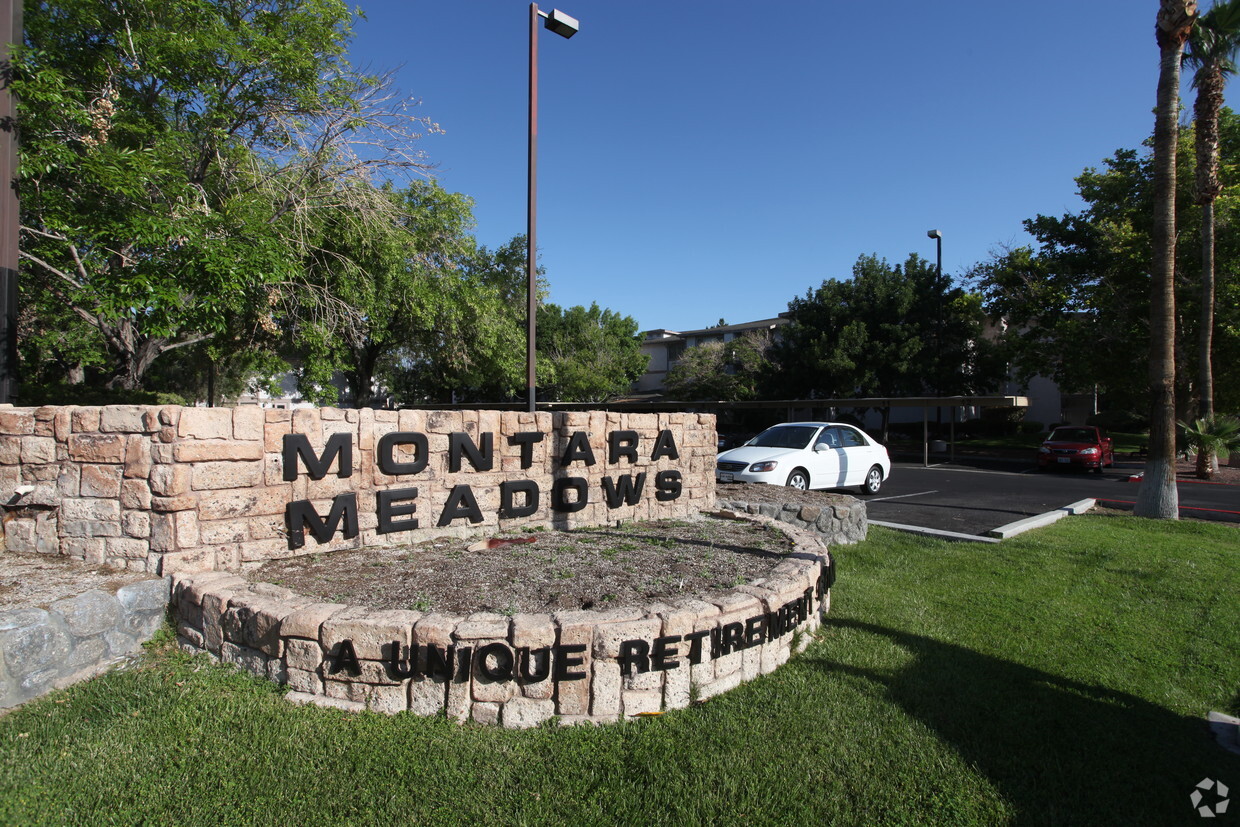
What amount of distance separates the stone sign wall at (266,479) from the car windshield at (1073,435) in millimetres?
18925

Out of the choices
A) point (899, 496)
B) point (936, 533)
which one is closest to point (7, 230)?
point (936, 533)

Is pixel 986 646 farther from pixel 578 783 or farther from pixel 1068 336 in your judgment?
pixel 1068 336

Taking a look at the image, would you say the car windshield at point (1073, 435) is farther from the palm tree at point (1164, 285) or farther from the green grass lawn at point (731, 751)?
the green grass lawn at point (731, 751)

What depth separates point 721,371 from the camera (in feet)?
105

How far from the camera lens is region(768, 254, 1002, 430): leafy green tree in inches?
1043

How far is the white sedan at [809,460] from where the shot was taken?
11117 mm

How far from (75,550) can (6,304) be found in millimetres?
2792

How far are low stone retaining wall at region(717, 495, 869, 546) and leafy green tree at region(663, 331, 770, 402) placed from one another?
2152cm

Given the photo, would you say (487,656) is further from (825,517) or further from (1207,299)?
(1207,299)

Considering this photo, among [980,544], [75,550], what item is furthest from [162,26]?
[980,544]

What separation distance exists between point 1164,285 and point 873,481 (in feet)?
18.5

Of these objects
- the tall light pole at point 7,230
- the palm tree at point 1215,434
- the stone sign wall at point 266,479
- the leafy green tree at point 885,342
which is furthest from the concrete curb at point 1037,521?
the leafy green tree at point 885,342

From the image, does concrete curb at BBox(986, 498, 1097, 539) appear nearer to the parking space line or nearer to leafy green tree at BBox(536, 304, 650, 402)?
the parking space line

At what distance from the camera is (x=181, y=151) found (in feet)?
30.7
